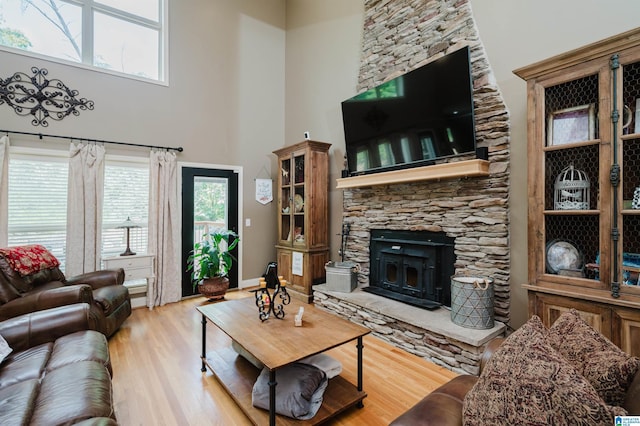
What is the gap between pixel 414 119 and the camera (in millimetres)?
3209

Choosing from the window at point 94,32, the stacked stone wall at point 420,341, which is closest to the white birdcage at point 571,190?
the stacked stone wall at point 420,341

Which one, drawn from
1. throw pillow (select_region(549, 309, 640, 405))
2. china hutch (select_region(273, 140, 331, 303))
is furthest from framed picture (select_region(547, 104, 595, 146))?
china hutch (select_region(273, 140, 331, 303))

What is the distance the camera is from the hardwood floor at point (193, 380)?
197cm

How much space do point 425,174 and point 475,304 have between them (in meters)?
1.31

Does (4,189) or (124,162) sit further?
(124,162)

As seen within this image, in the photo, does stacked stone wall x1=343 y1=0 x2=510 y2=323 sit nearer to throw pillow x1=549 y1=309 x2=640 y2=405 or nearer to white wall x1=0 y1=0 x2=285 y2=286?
throw pillow x1=549 y1=309 x2=640 y2=405

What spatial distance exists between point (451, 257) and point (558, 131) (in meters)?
1.46

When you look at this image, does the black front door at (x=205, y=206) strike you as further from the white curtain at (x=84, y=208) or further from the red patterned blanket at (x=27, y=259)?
the red patterned blanket at (x=27, y=259)

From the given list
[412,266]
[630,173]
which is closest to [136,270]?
[412,266]

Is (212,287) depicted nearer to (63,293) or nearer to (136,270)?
(136,270)

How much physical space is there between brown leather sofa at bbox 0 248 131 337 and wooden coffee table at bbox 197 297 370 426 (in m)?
1.11

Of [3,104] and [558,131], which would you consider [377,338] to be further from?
[3,104]

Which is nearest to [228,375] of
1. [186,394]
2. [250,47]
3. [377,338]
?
[186,394]

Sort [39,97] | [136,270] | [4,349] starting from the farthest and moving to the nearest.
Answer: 1. [136,270]
2. [39,97]
3. [4,349]
